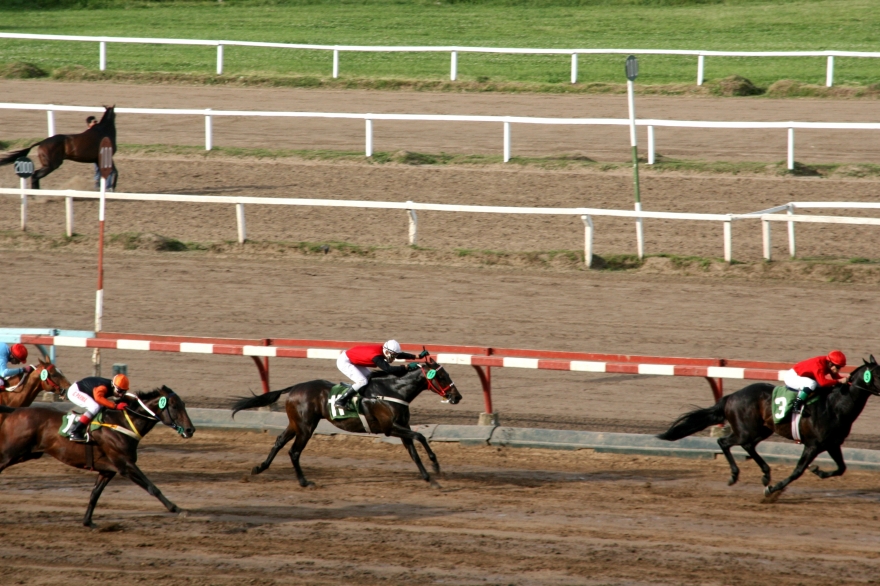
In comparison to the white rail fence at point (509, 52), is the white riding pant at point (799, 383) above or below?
below

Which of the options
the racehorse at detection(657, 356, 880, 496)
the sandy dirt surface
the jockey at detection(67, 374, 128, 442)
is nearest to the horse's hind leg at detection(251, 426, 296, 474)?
the sandy dirt surface

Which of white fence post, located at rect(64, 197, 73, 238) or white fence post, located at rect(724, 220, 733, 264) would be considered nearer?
white fence post, located at rect(724, 220, 733, 264)

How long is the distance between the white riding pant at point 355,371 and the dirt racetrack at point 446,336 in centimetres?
77

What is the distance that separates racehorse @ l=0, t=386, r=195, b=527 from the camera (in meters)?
8.45

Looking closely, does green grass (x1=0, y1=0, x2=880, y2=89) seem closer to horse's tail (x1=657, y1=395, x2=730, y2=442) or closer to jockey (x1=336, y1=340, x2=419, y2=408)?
jockey (x1=336, y1=340, x2=419, y2=408)

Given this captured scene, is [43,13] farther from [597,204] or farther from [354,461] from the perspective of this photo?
[354,461]

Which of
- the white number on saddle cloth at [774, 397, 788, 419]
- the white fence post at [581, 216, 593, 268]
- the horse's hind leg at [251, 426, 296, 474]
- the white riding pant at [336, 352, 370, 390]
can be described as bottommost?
the horse's hind leg at [251, 426, 296, 474]

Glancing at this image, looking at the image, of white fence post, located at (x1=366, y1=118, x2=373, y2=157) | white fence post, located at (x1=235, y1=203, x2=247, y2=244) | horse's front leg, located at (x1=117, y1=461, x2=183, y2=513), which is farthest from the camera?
white fence post, located at (x1=366, y1=118, x2=373, y2=157)

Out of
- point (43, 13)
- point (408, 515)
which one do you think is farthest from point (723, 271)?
point (43, 13)

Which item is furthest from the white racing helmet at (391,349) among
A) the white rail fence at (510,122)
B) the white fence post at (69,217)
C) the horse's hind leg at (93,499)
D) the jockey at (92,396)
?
the white fence post at (69,217)

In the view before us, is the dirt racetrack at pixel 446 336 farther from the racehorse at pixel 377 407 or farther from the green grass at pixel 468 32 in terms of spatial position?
the green grass at pixel 468 32

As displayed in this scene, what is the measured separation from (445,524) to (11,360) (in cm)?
435

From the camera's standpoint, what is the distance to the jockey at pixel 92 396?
332 inches

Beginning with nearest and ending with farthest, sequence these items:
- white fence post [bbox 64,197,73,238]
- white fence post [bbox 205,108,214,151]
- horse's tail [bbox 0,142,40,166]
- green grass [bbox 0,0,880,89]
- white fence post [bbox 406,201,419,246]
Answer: white fence post [bbox 406,201,419,246], white fence post [bbox 64,197,73,238], horse's tail [bbox 0,142,40,166], white fence post [bbox 205,108,214,151], green grass [bbox 0,0,880,89]
